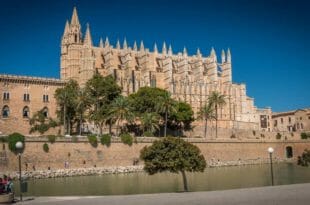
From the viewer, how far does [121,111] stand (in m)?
58.5

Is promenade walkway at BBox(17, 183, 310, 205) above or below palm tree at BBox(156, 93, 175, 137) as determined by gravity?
below

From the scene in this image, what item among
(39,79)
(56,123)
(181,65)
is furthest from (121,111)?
(181,65)

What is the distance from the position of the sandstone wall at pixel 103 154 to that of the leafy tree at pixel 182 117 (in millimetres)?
9881

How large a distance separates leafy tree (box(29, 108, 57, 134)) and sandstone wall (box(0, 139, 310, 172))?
14.2 metres

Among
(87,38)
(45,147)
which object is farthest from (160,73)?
(45,147)

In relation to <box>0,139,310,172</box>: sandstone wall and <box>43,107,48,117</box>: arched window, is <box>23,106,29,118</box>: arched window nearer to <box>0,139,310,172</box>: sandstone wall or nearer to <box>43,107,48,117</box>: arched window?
<box>43,107,48,117</box>: arched window

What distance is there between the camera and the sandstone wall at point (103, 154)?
47.6m

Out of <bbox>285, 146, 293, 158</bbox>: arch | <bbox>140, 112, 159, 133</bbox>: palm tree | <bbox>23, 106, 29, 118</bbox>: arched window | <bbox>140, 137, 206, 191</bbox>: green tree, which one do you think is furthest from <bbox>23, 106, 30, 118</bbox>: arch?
<bbox>285, 146, 293, 158</bbox>: arch

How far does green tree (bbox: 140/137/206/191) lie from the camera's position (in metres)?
29.4

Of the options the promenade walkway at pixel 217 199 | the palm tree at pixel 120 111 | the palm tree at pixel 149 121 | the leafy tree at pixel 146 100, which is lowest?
the promenade walkway at pixel 217 199

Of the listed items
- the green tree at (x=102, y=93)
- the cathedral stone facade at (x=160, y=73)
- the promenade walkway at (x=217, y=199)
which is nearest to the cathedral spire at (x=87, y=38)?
the cathedral stone facade at (x=160, y=73)

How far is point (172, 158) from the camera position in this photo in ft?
96.8

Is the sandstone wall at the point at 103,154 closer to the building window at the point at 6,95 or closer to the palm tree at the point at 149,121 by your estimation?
the palm tree at the point at 149,121

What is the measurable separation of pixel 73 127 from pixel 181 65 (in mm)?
32578
